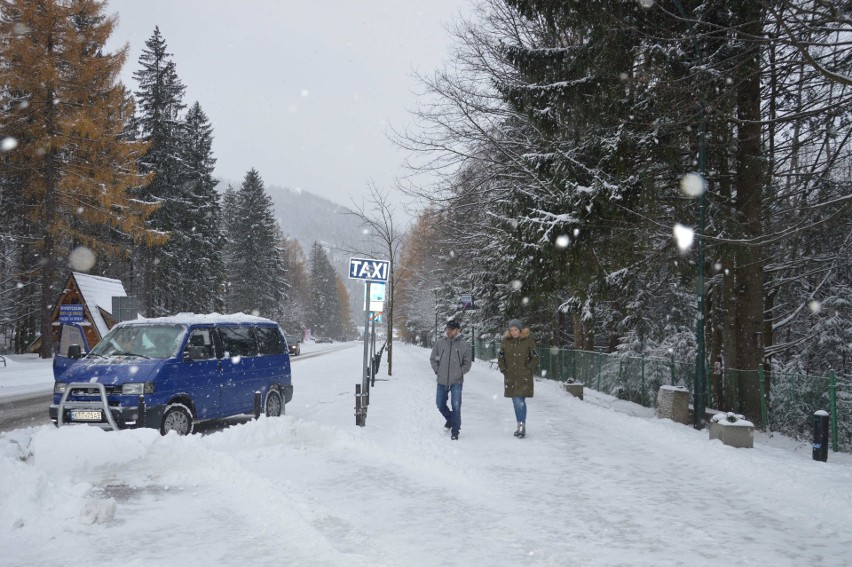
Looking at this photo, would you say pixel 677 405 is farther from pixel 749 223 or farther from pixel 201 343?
pixel 201 343

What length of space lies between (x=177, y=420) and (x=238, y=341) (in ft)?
6.59

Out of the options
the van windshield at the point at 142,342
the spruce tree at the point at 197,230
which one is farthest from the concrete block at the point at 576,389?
the spruce tree at the point at 197,230

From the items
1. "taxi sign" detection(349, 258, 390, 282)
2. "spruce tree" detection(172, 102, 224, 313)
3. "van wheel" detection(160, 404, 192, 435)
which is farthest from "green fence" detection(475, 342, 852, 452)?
"spruce tree" detection(172, 102, 224, 313)

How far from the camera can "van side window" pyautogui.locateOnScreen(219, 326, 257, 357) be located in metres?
10.6

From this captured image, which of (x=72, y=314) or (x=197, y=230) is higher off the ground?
(x=197, y=230)

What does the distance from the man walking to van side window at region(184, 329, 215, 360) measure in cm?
377

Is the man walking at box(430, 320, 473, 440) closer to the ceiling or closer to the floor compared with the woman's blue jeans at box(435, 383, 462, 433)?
closer to the ceiling

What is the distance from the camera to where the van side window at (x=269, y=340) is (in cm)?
1166

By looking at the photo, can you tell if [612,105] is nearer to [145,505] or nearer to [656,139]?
[656,139]

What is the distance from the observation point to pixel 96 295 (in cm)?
2675

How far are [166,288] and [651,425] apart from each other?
3640 cm

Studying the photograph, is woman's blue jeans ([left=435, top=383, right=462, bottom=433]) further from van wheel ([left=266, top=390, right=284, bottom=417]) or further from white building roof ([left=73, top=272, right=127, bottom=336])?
white building roof ([left=73, top=272, right=127, bottom=336])

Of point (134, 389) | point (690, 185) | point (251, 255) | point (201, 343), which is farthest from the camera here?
point (251, 255)

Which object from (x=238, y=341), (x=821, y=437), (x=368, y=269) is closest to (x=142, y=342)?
(x=238, y=341)
